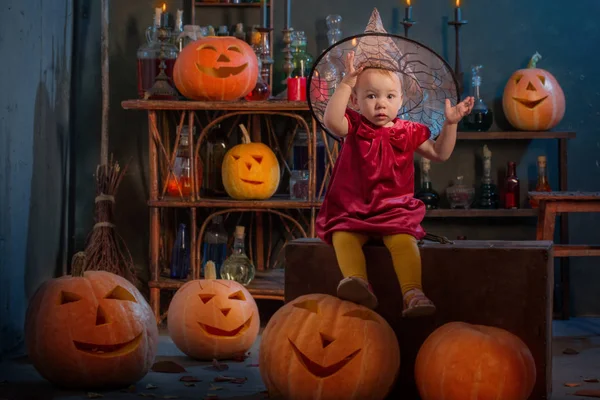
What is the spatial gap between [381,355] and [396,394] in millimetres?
359

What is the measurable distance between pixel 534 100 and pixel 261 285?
67.2 inches

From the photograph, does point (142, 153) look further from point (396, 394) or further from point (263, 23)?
point (396, 394)

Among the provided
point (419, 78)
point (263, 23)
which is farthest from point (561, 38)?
point (419, 78)

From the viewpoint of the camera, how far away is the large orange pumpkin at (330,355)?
2.79 meters

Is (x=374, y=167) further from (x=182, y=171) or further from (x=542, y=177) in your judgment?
(x=542, y=177)

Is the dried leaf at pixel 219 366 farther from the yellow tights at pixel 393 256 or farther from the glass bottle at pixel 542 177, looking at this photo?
→ the glass bottle at pixel 542 177

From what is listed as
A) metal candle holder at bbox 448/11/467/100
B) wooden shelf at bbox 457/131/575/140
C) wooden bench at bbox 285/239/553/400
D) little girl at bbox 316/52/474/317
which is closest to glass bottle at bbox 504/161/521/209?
wooden shelf at bbox 457/131/575/140

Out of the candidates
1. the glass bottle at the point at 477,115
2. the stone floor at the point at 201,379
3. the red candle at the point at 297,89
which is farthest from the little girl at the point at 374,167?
the glass bottle at the point at 477,115

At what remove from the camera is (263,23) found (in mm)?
4754

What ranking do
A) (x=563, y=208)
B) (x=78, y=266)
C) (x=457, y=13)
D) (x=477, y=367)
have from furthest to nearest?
(x=457, y=13)
(x=563, y=208)
(x=78, y=266)
(x=477, y=367)

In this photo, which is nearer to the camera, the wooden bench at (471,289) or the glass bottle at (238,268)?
the wooden bench at (471,289)

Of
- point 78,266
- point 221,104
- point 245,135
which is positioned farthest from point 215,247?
point 78,266

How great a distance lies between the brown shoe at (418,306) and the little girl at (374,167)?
14cm

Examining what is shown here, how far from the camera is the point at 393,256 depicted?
3027 mm
